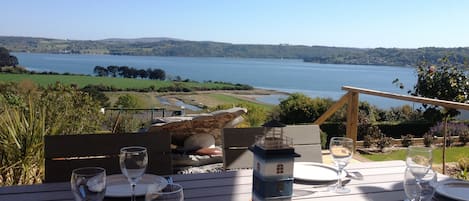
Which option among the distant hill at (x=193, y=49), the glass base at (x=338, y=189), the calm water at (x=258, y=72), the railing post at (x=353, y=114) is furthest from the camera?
the calm water at (x=258, y=72)

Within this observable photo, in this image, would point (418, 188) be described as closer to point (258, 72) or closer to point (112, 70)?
point (112, 70)

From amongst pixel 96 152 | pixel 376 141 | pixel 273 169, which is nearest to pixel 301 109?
pixel 376 141

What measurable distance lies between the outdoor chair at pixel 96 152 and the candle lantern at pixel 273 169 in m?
0.84

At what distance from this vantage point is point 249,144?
2.47 meters

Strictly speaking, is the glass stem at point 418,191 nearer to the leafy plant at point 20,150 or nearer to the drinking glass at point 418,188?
the drinking glass at point 418,188

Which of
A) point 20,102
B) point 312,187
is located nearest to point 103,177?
→ point 312,187

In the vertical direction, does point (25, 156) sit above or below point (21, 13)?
below

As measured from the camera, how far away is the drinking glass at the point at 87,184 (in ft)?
4.01

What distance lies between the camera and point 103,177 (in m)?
1.29

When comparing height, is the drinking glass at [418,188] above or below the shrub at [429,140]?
above

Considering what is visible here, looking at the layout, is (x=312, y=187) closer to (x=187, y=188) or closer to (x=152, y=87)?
(x=187, y=188)

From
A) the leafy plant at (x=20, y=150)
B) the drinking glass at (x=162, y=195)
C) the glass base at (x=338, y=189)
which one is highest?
the drinking glass at (x=162, y=195)

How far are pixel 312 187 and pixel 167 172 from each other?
0.76 metres

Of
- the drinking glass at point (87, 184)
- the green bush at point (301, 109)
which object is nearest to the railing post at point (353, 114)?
the drinking glass at point (87, 184)
